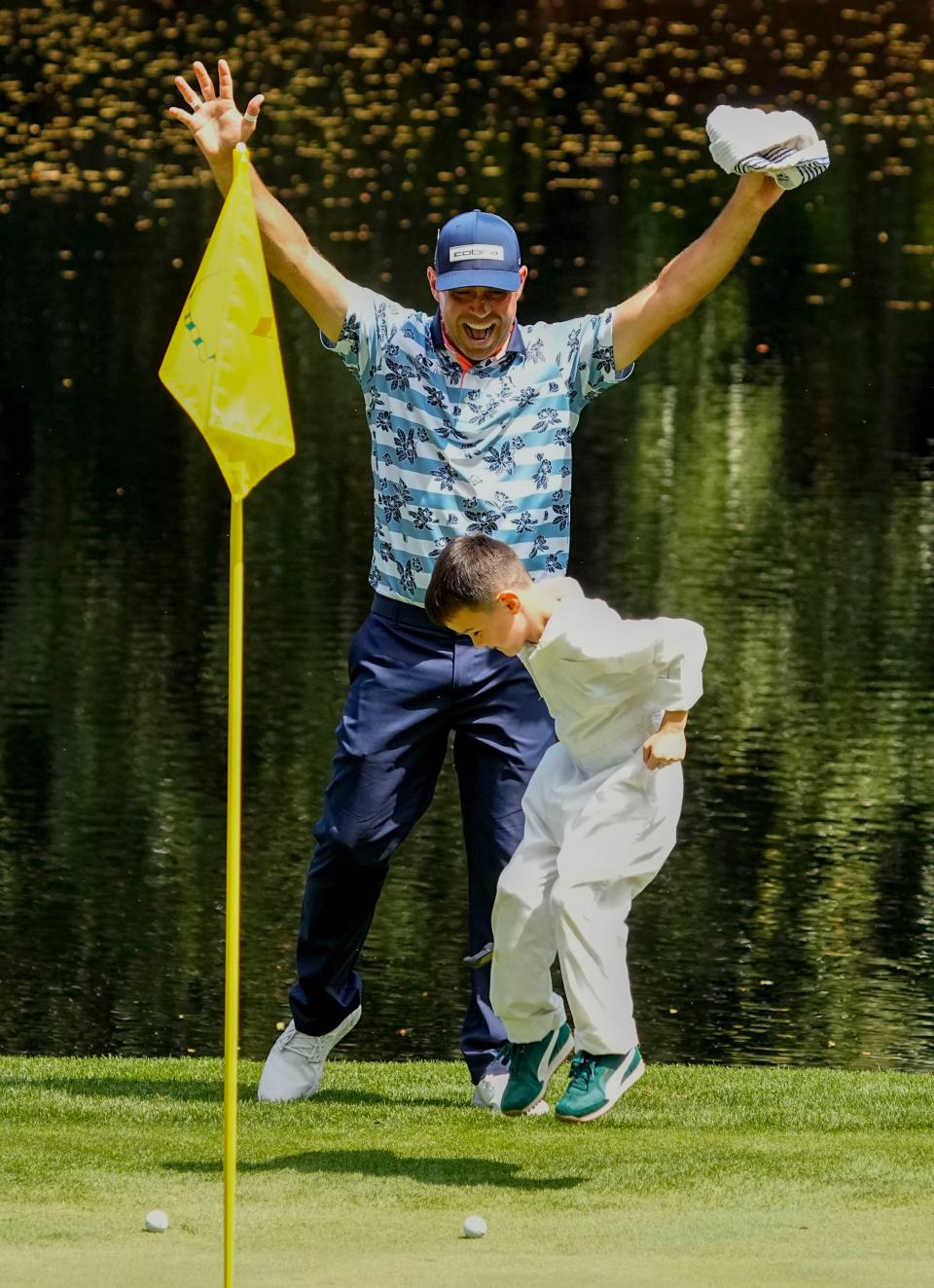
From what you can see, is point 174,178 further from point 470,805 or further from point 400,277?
point 470,805

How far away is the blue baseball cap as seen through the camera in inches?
249

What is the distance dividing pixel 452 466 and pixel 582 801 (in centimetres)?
104

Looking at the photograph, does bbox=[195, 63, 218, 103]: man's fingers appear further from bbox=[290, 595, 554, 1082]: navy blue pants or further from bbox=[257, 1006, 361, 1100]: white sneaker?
bbox=[257, 1006, 361, 1100]: white sneaker

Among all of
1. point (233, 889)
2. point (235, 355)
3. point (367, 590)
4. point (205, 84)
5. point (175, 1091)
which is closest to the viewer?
point (233, 889)

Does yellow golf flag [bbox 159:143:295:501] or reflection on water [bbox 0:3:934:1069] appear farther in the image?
reflection on water [bbox 0:3:934:1069]

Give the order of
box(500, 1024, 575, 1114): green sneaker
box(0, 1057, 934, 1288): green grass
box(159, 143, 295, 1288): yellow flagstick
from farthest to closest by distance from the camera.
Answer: box(500, 1024, 575, 1114): green sneaker, box(159, 143, 295, 1288): yellow flagstick, box(0, 1057, 934, 1288): green grass

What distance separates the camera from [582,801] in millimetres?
5777

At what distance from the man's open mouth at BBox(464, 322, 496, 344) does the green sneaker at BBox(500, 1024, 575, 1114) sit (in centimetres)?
178

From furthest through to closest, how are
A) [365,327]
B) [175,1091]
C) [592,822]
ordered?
1. [175,1091]
2. [365,327]
3. [592,822]

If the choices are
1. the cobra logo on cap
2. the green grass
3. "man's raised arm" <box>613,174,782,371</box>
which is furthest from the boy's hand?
the cobra logo on cap

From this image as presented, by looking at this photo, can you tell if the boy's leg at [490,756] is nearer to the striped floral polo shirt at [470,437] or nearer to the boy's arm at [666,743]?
the striped floral polo shirt at [470,437]

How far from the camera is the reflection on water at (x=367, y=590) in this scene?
31.3ft

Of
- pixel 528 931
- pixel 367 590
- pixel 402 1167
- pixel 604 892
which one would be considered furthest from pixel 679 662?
pixel 367 590

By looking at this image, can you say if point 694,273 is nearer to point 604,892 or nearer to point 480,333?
point 480,333
